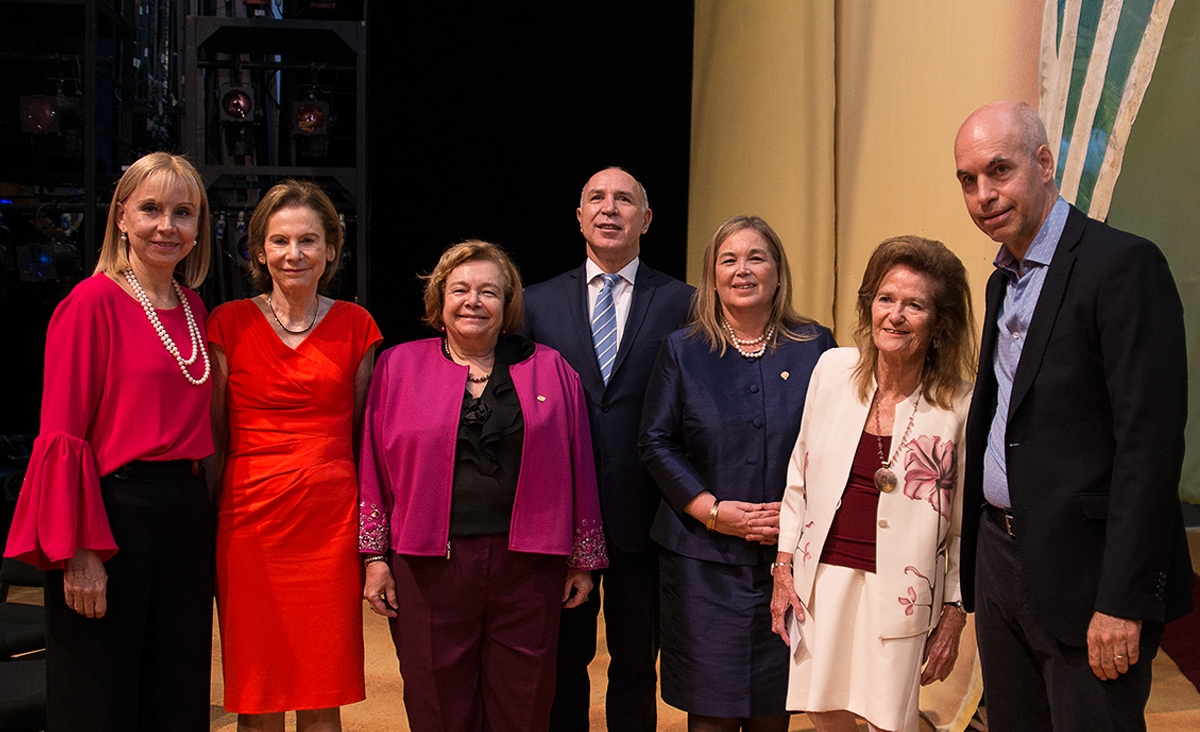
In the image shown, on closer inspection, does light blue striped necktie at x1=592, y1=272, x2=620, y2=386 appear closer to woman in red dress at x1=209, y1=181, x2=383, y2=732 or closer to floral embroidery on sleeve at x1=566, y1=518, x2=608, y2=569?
floral embroidery on sleeve at x1=566, y1=518, x2=608, y2=569

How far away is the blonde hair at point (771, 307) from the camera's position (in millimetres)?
2578

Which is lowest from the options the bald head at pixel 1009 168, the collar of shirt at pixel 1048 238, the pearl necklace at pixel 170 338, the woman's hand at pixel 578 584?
the woman's hand at pixel 578 584

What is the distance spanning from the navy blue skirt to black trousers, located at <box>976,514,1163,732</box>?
543 mm

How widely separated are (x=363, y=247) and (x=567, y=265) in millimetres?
Result: 2217

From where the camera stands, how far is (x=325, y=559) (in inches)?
97.0

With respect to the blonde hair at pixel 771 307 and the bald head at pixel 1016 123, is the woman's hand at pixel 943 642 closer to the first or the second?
the blonde hair at pixel 771 307

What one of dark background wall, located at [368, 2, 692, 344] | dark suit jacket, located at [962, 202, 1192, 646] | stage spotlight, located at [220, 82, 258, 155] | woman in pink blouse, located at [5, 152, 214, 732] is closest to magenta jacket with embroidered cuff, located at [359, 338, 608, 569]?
woman in pink blouse, located at [5, 152, 214, 732]

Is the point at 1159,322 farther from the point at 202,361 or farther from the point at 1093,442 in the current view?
the point at 202,361

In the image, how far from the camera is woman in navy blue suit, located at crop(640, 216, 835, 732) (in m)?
2.46

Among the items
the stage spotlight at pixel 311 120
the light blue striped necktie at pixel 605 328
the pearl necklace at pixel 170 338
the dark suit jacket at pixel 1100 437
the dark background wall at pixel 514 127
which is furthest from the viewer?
the dark background wall at pixel 514 127

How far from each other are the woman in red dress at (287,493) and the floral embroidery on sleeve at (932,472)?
1.32 meters

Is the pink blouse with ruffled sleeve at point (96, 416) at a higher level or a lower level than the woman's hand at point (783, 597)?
higher

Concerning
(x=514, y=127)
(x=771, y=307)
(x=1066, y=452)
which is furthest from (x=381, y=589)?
(x=514, y=127)

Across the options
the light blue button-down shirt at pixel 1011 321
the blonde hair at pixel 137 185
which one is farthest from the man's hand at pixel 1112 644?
the blonde hair at pixel 137 185
